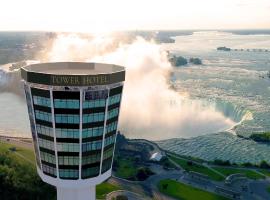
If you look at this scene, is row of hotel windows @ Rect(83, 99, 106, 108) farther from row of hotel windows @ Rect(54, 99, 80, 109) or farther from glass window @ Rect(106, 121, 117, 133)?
glass window @ Rect(106, 121, 117, 133)

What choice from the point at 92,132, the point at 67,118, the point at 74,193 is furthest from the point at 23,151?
the point at 67,118

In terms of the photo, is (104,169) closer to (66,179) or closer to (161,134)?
(66,179)

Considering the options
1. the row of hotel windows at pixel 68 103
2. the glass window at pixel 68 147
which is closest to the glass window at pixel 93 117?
the row of hotel windows at pixel 68 103

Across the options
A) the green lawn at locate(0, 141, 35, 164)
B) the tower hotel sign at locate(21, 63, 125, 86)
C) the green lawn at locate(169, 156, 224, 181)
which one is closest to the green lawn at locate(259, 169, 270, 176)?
the green lawn at locate(169, 156, 224, 181)

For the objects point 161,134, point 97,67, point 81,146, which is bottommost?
point 161,134

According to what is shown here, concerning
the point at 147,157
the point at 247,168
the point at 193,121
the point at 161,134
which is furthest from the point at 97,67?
the point at 193,121

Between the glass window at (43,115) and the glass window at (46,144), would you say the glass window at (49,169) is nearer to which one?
the glass window at (46,144)
